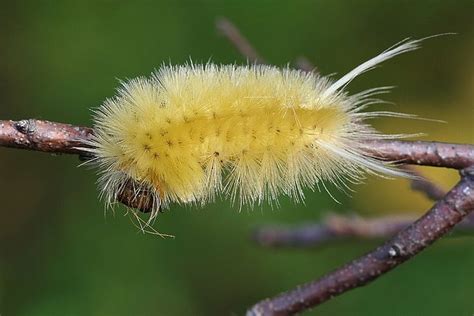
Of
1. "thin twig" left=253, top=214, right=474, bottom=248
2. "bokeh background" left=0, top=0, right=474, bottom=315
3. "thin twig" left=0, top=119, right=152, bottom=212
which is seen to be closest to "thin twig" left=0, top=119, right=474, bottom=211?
"thin twig" left=0, top=119, right=152, bottom=212

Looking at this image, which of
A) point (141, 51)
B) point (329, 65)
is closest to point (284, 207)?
point (329, 65)

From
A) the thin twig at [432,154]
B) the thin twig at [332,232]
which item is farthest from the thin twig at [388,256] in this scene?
the thin twig at [332,232]

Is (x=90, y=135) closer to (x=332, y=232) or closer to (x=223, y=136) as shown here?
(x=223, y=136)

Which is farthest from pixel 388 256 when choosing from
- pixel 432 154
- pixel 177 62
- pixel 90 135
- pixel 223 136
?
pixel 177 62

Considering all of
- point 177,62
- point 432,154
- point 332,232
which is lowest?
point 432,154

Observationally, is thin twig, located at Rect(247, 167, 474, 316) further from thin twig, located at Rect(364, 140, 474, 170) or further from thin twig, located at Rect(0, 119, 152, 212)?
thin twig, located at Rect(0, 119, 152, 212)
